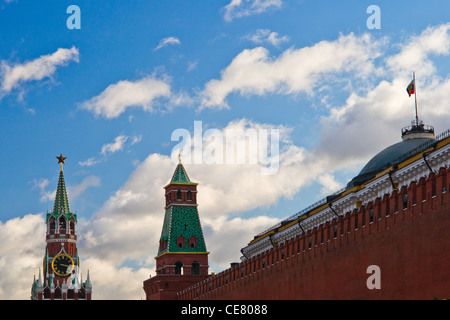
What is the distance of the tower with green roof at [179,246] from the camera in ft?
295

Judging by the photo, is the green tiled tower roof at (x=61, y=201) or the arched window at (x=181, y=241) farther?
the green tiled tower roof at (x=61, y=201)

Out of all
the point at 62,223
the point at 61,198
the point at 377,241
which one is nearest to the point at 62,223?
the point at 62,223

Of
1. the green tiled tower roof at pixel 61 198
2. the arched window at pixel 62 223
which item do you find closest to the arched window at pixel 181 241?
the arched window at pixel 62 223

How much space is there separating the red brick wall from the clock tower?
275ft

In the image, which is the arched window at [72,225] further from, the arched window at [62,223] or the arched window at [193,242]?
the arched window at [193,242]

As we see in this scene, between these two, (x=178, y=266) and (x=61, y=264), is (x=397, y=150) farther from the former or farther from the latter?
(x=61, y=264)

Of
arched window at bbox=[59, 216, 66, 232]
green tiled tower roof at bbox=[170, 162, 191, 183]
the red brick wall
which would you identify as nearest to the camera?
the red brick wall

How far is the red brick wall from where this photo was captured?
3709 cm

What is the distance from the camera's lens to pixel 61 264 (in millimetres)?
140750

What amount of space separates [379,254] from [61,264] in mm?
104145

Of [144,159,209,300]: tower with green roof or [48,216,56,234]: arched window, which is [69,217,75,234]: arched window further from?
[144,159,209,300]: tower with green roof

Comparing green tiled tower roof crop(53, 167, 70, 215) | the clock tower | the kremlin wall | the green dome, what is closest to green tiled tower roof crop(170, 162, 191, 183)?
the kremlin wall
